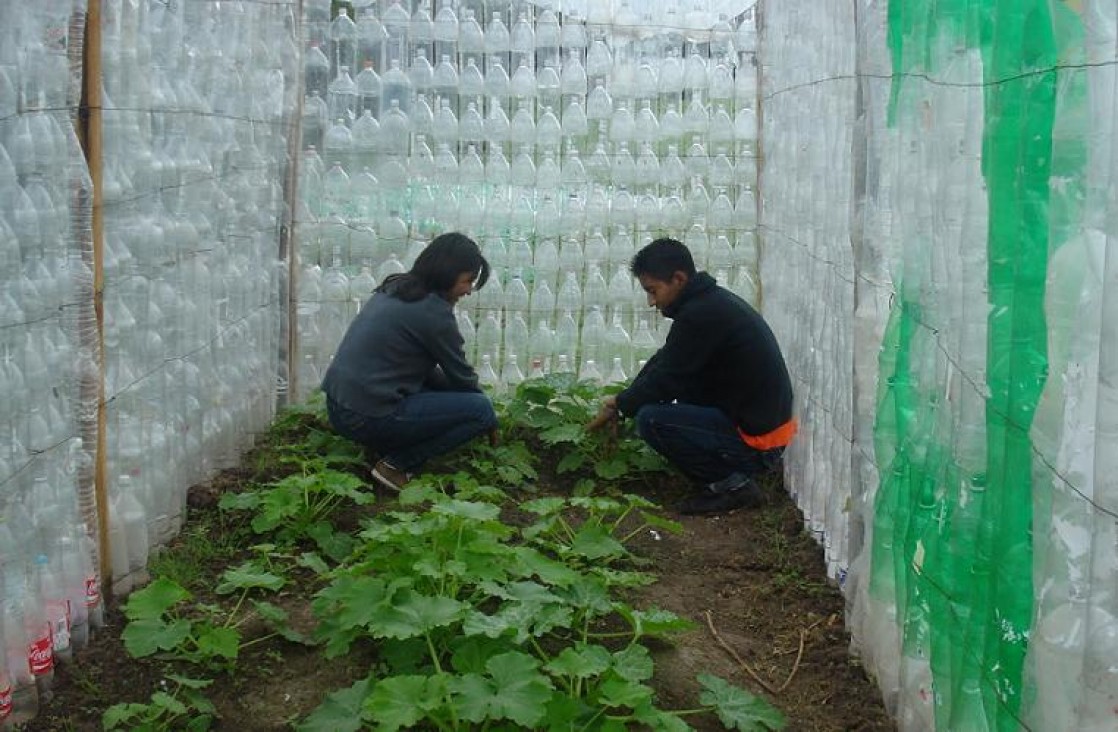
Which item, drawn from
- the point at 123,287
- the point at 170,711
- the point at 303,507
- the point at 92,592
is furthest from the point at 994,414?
Result: the point at 303,507

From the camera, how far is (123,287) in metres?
4.50

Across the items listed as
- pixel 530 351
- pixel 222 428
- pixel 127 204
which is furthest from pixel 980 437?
pixel 530 351

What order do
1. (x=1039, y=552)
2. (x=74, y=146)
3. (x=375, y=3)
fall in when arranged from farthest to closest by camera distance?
(x=375, y=3)
(x=74, y=146)
(x=1039, y=552)

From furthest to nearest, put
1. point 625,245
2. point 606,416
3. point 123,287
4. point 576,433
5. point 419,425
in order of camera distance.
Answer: point 625,245 < point 576,433 < point 606,416 < point 419,425 < point 123,287

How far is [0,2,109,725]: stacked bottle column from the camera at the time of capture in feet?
11.5

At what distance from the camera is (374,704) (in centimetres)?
324

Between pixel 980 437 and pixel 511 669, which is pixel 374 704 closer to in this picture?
pixel 511 669

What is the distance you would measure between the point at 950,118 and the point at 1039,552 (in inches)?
44.4

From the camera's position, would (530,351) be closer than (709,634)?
No

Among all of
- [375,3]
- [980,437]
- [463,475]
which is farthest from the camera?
[375,3]

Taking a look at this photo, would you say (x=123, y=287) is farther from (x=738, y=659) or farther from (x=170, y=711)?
(x=738, y=659)

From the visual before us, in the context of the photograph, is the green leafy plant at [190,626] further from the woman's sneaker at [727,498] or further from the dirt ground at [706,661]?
the woman's sneaker at [727,498]

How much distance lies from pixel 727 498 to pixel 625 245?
6.48 feet

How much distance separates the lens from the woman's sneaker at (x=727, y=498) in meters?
5.85
